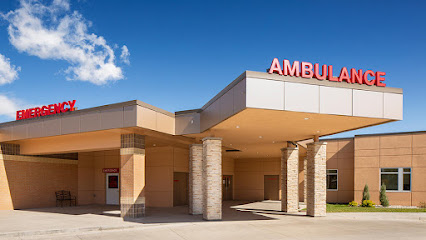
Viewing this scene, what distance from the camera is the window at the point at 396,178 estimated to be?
26391 mm

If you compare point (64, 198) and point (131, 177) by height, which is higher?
point (131, 177)

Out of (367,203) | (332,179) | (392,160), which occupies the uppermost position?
(392,160)

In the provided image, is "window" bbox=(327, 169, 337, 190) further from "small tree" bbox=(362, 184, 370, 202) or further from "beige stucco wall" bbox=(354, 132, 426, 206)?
"small tree" bbox=(362, 184, 370, 202)

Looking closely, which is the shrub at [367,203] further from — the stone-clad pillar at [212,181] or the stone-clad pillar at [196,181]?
the stone-clad pillar at [212,181]

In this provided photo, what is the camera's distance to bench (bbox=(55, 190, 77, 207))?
77.8ft

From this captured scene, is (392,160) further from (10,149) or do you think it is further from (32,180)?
(10,149)

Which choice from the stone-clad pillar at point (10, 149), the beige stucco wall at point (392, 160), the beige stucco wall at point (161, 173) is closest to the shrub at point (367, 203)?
the beige stucco wall at point (392, 160)

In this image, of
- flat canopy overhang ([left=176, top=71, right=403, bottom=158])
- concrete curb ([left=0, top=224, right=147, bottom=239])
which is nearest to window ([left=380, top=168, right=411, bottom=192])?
flat canopy overhang ([left=176, top=71, right=403, bottom=158])

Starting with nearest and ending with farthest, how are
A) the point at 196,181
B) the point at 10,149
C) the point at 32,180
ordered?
1. the point at 196,181
2. the point at 10,149
3. the point at 32,180

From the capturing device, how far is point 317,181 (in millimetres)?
18625

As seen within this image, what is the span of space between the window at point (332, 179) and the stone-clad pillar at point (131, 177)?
18588 mm

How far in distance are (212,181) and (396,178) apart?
56.1 feet

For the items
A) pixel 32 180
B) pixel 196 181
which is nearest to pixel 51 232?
pixel 196 181

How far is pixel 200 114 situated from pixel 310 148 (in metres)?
6.24
